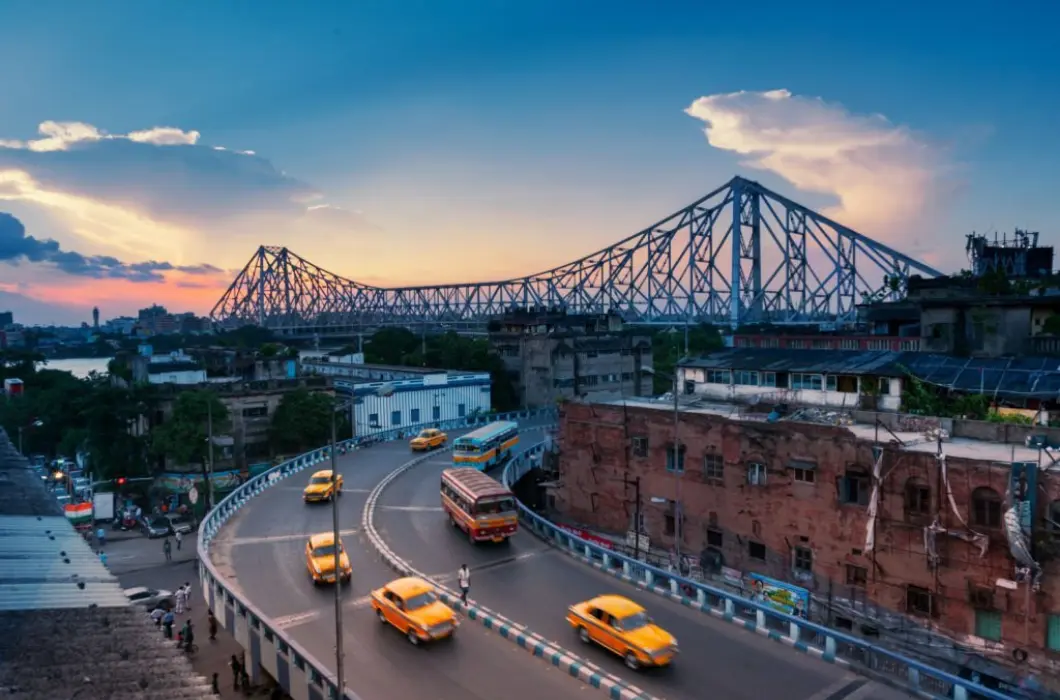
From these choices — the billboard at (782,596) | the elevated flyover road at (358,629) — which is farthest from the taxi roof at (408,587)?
the billboard at (782,596)

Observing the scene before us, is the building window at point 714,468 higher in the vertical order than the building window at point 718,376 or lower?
lower

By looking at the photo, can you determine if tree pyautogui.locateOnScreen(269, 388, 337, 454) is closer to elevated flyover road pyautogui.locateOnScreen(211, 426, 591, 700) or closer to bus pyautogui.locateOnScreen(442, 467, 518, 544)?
elevated flyover road pyautogui.locateOnScreen(211, 426, 591, 700)

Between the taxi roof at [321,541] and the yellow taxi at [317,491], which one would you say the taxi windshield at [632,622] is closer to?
the taxi roof at [321,541]

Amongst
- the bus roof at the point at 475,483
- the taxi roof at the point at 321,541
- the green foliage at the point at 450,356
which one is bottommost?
the taxi roof at the point at 321,541

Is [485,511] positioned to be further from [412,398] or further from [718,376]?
[412,398]

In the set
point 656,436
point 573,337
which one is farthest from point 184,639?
point 573,337

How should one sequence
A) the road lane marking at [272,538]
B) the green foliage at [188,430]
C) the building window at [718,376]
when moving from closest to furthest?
the road lane marking at [272,538] < the building window at [718,376] < the green foliage at [188,430]
